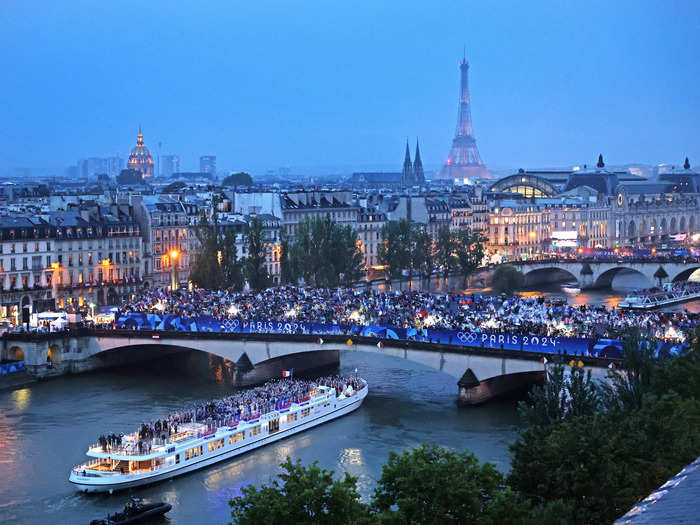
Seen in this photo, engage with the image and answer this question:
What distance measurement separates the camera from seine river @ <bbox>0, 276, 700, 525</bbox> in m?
36.4

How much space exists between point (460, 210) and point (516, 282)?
3104cm

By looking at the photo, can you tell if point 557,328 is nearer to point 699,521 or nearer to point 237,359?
point 237,359

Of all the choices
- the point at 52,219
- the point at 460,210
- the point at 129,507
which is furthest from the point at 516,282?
the point at 129,507

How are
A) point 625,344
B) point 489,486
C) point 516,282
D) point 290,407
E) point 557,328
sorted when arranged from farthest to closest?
point 516,282 → point 557,328 → point 290,407 → point 625,344 → point 489,486

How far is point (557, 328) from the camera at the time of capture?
52031 mm

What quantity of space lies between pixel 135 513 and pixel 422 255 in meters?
64.0

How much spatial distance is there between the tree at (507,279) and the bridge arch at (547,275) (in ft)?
27.8

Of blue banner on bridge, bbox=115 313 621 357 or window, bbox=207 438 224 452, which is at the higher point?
blue banner on bridge, bbox=115 313 621 357

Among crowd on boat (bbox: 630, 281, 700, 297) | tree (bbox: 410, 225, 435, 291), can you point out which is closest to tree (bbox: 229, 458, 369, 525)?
crowd on boat (bbox: 630, 281, 700, 297)

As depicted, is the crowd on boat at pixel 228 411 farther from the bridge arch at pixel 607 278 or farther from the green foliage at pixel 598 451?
the bridge arch at pixel 607 278

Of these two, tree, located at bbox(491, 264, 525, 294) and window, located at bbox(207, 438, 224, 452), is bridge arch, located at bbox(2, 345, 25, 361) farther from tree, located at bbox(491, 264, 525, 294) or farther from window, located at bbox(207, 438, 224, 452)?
tree, located at bbox(491, 264, 525, 294)

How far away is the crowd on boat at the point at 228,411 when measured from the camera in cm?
3938

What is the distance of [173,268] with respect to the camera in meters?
84.1

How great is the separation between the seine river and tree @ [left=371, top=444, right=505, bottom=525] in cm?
1096
